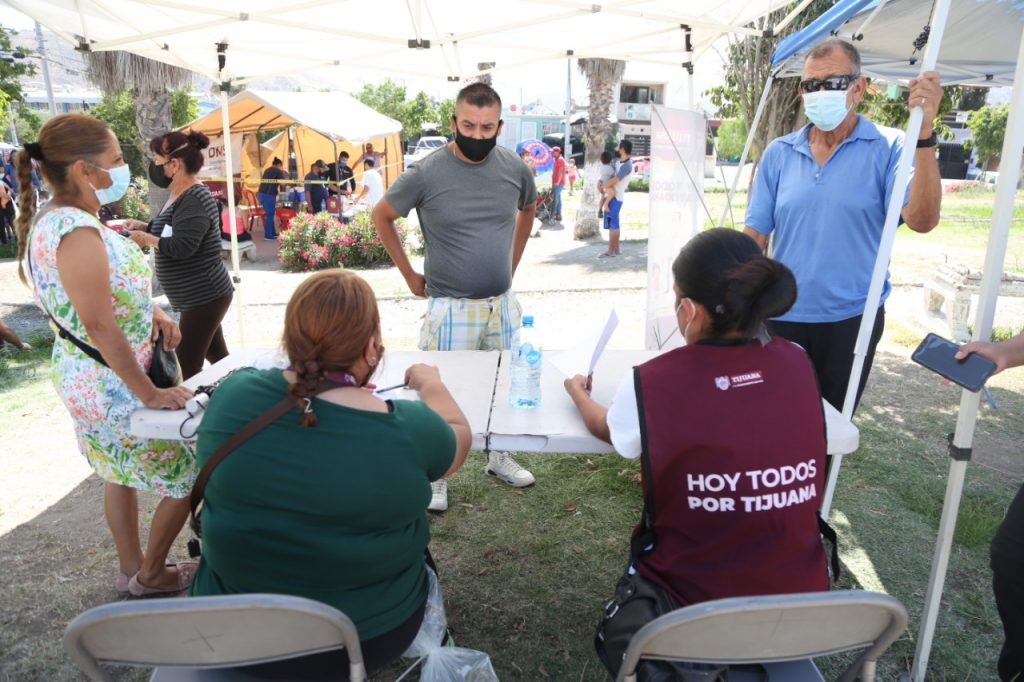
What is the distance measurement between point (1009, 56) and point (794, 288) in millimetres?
5472

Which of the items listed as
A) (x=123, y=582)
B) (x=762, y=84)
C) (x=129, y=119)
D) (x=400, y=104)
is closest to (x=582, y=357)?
(x=123, y=582)

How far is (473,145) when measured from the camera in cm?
316

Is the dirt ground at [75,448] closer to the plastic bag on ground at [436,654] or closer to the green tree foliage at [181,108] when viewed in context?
the plastic bag on ground at [436,654]

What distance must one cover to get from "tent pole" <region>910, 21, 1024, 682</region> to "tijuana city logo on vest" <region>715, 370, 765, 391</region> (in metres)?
0.93

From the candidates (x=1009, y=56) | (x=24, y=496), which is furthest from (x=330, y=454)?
(x=1009, y=56)

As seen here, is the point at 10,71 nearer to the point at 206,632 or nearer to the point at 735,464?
the point at 206,632

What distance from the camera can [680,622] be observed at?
3.98 ft

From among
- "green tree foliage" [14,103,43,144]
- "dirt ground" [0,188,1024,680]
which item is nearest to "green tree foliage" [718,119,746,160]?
"dirt ground" [0,188,1024,680]

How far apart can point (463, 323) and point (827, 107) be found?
1767 mm

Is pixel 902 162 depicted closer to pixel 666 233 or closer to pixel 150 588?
pixel 666 233

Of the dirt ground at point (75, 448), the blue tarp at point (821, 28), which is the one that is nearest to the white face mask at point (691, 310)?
the dirt ground at point (75, 448)

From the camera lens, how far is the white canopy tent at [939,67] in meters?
2.01

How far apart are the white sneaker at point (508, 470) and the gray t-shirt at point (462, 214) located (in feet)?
3.42

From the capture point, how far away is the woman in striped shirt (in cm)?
340
